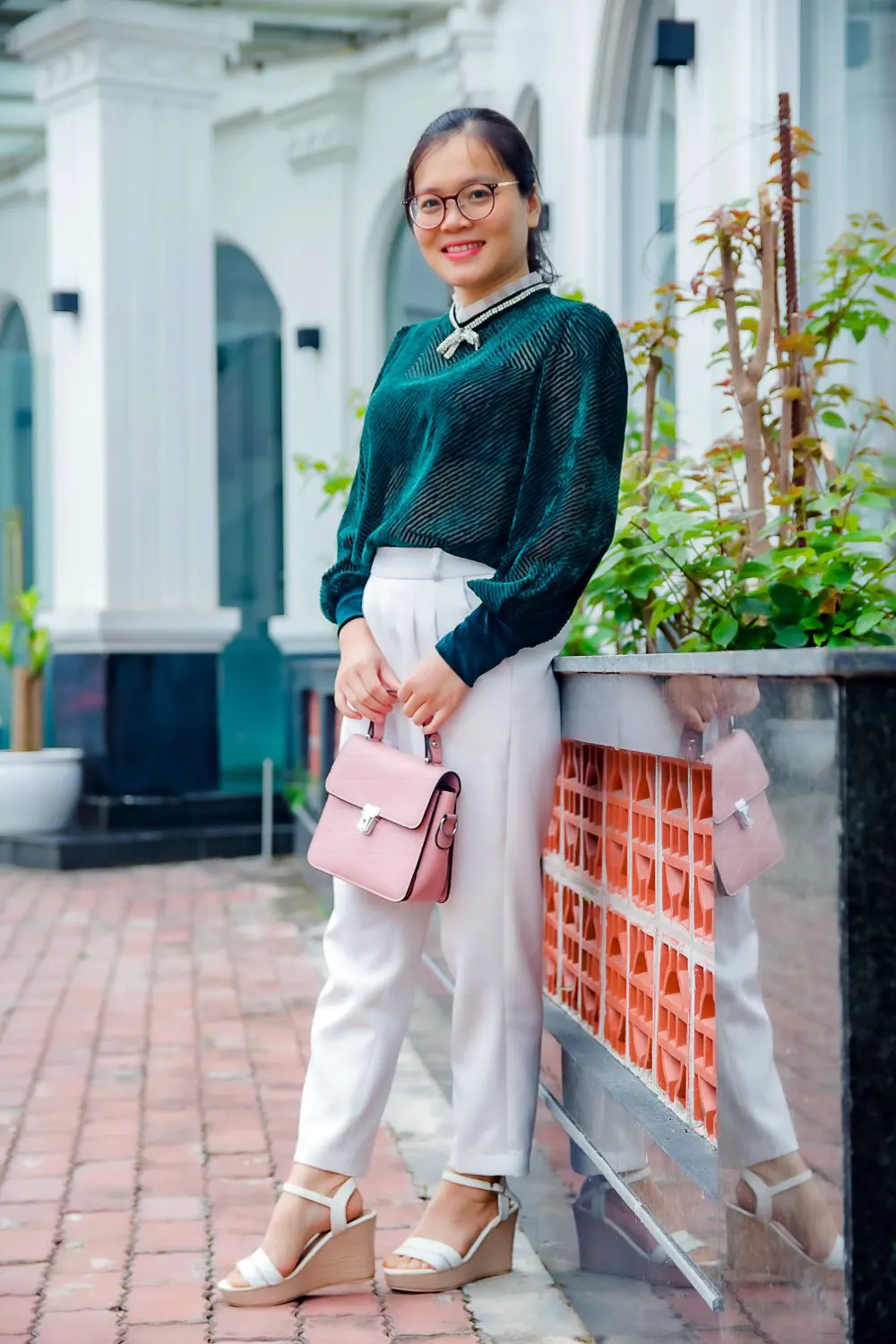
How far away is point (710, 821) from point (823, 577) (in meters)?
0.69

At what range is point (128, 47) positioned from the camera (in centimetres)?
806

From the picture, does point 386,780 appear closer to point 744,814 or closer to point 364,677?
point 364,677

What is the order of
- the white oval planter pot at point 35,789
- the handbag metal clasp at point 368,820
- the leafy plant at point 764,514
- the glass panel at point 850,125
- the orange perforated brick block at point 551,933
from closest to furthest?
1. the handbag metal clasp at point 368,820
2. the leafy plant at point 764,514
3. the orange perforated brick block at point 551,933
4. the glass panel at point 850,125
5. the white oval planter pot at point 35,789

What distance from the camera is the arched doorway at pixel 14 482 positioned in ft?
32.7

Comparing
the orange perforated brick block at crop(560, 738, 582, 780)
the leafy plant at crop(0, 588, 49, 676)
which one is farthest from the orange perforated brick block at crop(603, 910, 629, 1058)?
the leafy plant at crop(0, 588, 49, 676)

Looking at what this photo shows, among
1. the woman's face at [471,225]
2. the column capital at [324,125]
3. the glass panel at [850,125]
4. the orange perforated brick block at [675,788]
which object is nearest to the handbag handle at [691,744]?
the orange perforated brick block at [675,788]

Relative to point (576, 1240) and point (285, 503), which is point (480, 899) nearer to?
point (576, 1240)

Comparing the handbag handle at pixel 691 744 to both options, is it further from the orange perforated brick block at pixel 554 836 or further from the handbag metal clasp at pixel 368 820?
the orange perforated brick block at pixel 554 836

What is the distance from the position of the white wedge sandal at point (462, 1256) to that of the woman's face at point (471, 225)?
4.34ft

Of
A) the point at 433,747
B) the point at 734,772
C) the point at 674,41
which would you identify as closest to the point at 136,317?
the point at 674,41

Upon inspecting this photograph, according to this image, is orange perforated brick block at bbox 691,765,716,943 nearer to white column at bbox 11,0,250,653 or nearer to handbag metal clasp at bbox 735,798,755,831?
handbag metal clasp at bbox 735,798,755,831

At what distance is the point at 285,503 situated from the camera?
10.3 meters

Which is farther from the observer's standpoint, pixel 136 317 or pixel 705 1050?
pixel 136 317

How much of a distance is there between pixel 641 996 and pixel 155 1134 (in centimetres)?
150
